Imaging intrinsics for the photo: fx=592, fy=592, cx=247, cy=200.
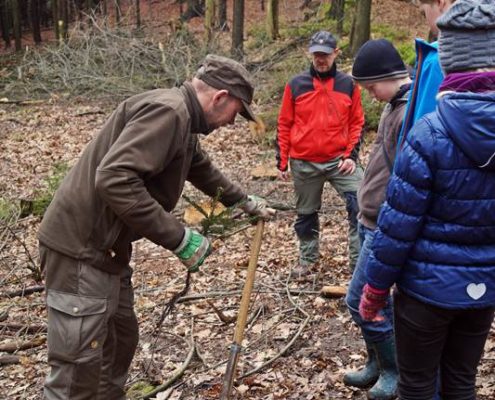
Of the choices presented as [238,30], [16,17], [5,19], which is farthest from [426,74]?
[5,19]

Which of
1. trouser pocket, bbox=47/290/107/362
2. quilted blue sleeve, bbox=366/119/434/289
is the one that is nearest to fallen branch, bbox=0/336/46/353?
trouser pocket, bbox=47/290/107/362

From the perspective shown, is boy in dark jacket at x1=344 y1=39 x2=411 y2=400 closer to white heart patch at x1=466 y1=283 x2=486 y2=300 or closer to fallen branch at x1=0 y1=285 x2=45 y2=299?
white heart patch at x1=466 y1=283 x2=486 y2=300

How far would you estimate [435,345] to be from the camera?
2.67 m

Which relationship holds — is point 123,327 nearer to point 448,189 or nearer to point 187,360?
point 187,360

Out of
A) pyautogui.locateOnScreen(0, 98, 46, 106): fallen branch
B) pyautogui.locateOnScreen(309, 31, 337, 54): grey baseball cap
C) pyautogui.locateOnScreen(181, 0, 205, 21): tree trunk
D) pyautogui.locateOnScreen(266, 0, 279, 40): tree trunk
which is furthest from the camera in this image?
pyautogui.locateOnScreen(181, 0, 205, 21): tree trunk

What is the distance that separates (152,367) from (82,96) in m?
13.9

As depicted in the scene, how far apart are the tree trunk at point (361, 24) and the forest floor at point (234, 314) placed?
7295 millimetres

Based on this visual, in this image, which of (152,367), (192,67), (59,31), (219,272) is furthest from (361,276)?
(59,31)

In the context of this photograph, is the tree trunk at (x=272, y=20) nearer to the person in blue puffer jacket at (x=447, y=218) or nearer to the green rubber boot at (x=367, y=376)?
the green rubber boot at (x=367, y=376)

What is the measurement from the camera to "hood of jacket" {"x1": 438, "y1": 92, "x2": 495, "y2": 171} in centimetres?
227

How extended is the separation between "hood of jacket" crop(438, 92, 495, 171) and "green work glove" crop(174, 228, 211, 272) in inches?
57.3

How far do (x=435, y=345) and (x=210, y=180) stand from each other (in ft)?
6.04

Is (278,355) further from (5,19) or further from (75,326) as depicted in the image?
(5,19)

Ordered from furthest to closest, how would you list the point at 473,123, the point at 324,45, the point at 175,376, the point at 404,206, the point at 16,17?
the point at 16,17 → the point at 324,45 → the point at 175,376 → the point at 404,206 → the point at 473,123
